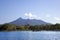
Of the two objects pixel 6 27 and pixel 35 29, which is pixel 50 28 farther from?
pixel 6 27

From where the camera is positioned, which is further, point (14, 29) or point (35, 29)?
point (14, 29)

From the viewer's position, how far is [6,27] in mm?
169500

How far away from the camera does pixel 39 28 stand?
547 feet

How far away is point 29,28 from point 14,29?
1581 cm

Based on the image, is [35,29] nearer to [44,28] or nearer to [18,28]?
[44,28]

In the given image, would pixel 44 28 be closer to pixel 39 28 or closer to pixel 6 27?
pixel 39 28

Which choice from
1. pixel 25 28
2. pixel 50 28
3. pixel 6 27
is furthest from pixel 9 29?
pixel 50 28

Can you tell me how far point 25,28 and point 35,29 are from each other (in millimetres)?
19294

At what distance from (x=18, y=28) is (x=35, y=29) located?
980 inches

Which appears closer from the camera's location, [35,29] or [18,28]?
[35,29]

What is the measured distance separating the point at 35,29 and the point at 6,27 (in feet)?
100

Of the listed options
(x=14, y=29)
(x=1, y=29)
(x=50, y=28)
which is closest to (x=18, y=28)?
(x=14, y=29)

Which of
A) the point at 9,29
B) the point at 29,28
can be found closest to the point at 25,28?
the point at 29,28

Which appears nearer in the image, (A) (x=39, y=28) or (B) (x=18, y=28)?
(A) (x=39, y=28)
